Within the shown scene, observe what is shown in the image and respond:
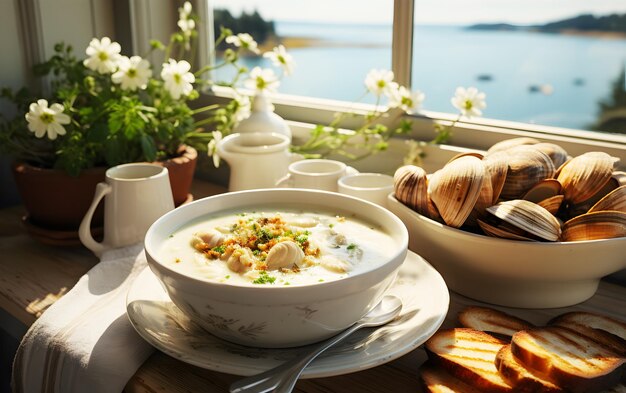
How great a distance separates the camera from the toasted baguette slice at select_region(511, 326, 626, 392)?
64cm

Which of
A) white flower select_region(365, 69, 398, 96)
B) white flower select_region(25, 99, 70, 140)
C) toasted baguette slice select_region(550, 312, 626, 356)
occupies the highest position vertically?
white flower select_region(365, 69, 398, 96)

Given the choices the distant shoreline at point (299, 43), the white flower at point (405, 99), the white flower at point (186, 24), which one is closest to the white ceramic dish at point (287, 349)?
the white flower at point (405, 99)

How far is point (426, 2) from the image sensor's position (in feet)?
4.20

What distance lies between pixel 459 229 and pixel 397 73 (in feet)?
1.79

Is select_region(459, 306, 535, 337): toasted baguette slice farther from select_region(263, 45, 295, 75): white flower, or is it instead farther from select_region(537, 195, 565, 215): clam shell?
select_region(263, 45, 295, 75): white flower

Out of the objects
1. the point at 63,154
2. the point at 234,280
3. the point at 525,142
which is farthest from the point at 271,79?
the point at 234,280

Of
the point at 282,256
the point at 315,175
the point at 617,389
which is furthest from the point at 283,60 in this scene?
the point at 617,389

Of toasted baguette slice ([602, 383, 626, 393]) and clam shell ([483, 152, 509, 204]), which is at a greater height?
clam shell ([483, 152, 509, 204])

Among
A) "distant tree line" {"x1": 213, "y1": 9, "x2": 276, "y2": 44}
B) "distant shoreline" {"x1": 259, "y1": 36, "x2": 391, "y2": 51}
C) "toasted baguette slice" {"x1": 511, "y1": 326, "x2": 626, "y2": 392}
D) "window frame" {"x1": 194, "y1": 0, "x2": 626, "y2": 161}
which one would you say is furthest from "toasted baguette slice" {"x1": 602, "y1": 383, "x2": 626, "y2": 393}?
"distant tree line" {"x1": 213, "y1": 9, "x2": 276, "y2": 44}

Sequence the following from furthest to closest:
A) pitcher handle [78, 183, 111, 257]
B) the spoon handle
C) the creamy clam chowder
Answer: pitcher handle [78, 183, 111, 257], the creamy clam chowder, the spoon handle

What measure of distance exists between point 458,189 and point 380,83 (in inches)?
17.1

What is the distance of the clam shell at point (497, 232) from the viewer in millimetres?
811

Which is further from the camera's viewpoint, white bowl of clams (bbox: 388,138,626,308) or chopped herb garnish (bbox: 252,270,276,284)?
white bowl of clams (bbox: 388,138,626,308)

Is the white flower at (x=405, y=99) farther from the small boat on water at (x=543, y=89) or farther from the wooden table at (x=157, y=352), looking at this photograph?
the wooden table at (x=157, y=352)
